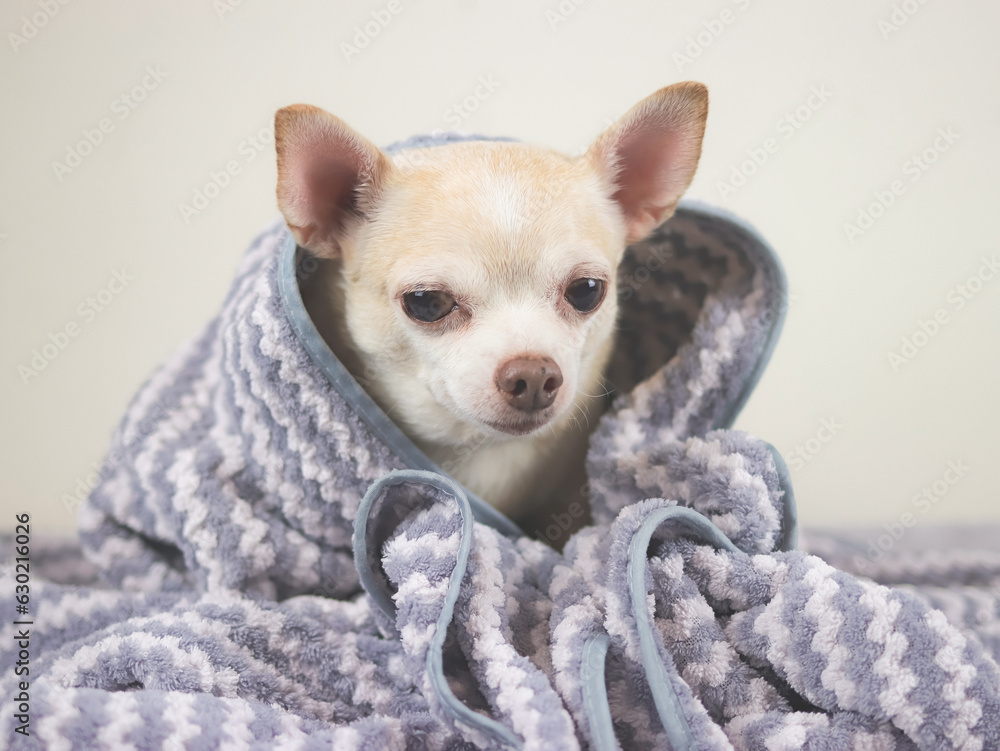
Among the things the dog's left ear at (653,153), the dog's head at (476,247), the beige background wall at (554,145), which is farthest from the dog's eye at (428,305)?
the beige background wall at (554,145)

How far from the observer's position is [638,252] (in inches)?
49.3

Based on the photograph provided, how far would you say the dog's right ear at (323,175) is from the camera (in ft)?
2.80

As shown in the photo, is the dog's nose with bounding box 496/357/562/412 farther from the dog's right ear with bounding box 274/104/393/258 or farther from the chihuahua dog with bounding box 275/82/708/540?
the dog's right ear with bounding box 274/104/393/258

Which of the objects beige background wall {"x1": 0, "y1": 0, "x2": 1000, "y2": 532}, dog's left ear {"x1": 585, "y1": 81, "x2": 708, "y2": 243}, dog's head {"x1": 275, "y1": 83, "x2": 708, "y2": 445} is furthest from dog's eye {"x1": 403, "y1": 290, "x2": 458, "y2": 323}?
beige background wall {"x1": 0, "y1": 0, "x2": 1000, "y2": 532}

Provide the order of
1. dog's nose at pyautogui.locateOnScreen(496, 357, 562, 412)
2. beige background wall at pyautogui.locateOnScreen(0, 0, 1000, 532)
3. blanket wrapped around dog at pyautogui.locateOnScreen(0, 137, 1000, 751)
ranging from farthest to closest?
beige background wall at pyautogui.locateOnScreen(0, 0, 1000, 532)
dog's nose at pyautogui.locateOnScreen(496, 357, 562, 412)
blanket wrapped around dog at pyautogui.locateOnScreen(0, 137, 1000, 751)

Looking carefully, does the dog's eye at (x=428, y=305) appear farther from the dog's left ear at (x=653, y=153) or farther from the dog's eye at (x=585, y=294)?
the dog's left ear at (x=653, y=153)

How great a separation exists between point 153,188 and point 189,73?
272mm

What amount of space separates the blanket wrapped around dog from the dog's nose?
133mm

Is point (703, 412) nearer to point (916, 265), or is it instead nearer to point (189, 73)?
point (916, 265)

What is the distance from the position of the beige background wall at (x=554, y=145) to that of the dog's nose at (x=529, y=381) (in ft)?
3.16

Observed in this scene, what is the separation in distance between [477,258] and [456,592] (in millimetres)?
407

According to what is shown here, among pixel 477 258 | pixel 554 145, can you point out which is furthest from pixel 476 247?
pixel 554 145

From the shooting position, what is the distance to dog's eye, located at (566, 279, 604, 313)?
3.16ft

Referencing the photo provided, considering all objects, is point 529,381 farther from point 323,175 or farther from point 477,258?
point 323,175
